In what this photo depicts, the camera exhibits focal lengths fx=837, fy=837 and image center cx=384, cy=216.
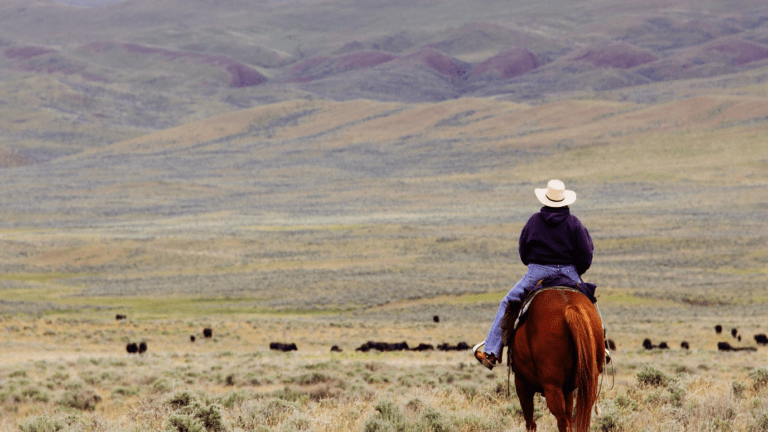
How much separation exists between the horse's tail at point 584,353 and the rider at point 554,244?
21.6 inches

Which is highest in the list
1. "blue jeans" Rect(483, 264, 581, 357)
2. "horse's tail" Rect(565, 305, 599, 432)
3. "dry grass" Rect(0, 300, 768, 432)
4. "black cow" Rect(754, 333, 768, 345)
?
"blue jeans" Rect(483, 264, 581, 357)

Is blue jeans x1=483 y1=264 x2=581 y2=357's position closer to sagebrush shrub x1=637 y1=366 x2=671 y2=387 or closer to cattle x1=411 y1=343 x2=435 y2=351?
sagebrush shrub x1=637 y1=366 x2=671 y2=387

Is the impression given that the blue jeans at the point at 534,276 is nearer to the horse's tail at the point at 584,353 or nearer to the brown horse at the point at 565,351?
the brown horse at the point at 565,351

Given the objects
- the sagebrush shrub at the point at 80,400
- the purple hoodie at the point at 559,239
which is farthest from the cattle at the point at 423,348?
the purple hoodie at the point at 559,239

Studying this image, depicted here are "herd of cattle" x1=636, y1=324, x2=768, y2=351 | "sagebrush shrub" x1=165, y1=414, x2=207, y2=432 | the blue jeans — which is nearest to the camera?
the blue jeans

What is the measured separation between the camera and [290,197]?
87.4 meters

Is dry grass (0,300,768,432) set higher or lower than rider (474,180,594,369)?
lower

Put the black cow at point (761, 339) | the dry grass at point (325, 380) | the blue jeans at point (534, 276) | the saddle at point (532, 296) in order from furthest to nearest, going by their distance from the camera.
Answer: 1. the black cow at point (761, 339)
2. the dry grass at point (325, 380)
3. the blue jeans at point (534, 276)
4. the saddle at point (532, 296)

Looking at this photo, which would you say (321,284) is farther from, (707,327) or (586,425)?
(586,425)

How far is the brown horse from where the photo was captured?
696cm

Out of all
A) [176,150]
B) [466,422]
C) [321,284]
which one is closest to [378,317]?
[321,284]

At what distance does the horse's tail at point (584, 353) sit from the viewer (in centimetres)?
690

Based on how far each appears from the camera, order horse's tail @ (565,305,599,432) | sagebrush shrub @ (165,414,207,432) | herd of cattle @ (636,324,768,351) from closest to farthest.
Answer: horse's tail @ (565,305,599,432)
sagebrush shrub @ (165,414,207,432)
herd of cattle @ (636,324,768,351)

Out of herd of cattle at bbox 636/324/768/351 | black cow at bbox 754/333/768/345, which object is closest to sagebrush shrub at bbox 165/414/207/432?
herd of cattle at bbox 636/324/768/351
